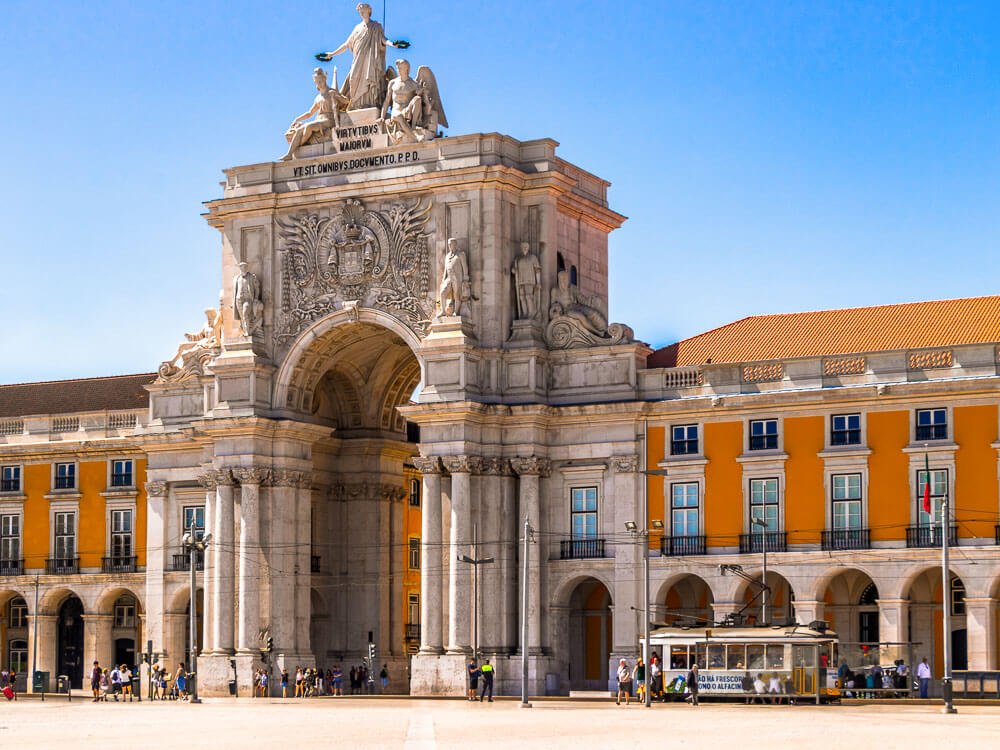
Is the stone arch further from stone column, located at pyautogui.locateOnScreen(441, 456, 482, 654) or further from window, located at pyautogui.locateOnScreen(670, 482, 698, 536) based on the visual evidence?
window, located at pyautogui.locateOnScreen(670, 482, 698, 536)

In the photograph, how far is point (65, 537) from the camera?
94750mm

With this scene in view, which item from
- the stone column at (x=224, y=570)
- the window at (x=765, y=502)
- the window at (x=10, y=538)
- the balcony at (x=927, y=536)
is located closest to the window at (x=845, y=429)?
the window at (x=765, y=502)

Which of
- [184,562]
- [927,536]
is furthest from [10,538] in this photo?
[927,536]

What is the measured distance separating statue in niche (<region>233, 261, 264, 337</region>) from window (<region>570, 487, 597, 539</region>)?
605 inches

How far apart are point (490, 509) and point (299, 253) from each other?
45.6 ft

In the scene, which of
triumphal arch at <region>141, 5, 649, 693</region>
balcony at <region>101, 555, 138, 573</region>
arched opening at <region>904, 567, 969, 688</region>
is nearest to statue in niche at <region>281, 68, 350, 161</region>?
triumphal arch at <region>141, 5, 649, 693</region>

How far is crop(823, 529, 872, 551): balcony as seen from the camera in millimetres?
75875

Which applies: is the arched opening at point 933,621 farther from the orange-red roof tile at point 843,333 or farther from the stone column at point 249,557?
the stone column at point 249,557

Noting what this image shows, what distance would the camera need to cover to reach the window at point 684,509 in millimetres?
79500

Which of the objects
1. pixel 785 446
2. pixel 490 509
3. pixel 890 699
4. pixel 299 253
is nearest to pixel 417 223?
pixel 299 253

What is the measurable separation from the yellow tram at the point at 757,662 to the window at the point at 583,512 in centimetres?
901

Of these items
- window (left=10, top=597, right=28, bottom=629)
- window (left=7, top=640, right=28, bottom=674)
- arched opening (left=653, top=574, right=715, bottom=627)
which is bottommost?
window (left=7, top=640, right=28, bottom=674)

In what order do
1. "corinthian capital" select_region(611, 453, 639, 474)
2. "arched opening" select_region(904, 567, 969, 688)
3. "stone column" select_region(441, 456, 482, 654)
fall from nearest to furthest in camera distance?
"arched opening" select_region(904, 567, 969, 688) < "stone column" select_region(441, 456, 482, 654) < "corinthian capital" select_region(611, 453, 639, 474)

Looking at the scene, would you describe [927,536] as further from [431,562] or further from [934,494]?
[431,562]
